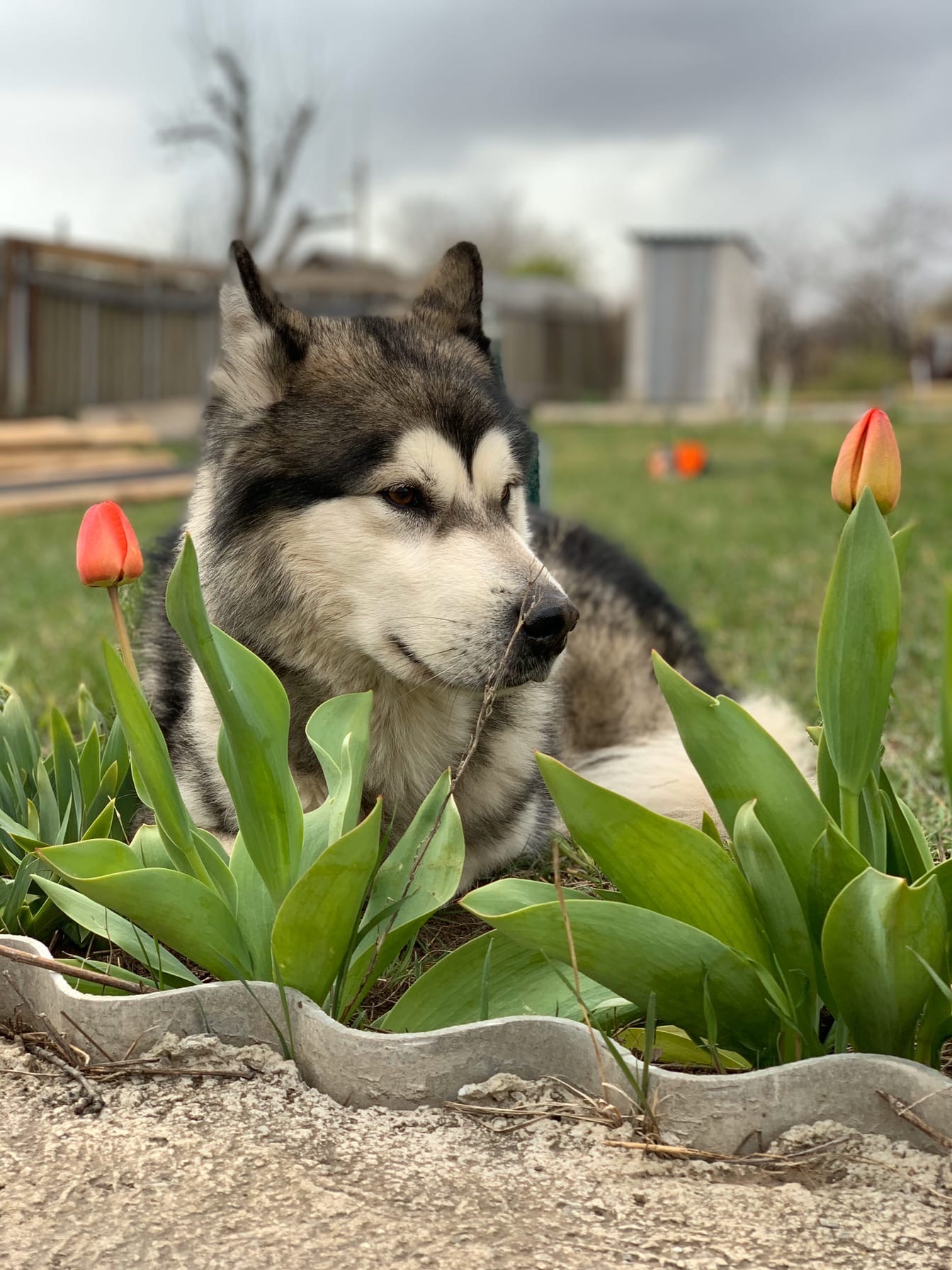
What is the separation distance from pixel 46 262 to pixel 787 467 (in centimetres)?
1146

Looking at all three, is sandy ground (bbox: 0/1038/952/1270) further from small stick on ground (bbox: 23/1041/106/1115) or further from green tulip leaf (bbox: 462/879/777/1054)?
green tulip leaf (bbox: 462/879/777/1054)

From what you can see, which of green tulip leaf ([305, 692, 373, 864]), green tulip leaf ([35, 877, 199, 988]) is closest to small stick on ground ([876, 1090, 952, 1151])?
green tulip leaf ([305, 692, 373, 864])

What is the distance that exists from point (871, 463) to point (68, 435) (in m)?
12.7

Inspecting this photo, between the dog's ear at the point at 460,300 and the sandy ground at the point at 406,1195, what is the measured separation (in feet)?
5.36

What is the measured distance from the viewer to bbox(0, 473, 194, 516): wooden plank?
10.3 metres

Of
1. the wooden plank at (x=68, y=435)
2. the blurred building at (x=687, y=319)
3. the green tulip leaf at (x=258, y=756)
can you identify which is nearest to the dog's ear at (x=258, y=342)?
the green tulip leaf at (x=258, y=756)

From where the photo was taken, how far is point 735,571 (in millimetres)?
6621

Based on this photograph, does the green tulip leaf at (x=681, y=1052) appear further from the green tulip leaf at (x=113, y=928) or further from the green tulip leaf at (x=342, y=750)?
the green tulip leaf at (x=113, y=928)

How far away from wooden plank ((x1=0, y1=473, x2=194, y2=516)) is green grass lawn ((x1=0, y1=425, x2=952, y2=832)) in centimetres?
26

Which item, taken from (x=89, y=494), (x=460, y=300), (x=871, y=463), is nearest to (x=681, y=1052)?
(x=871, y=463)

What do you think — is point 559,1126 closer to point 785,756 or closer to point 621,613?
point 785,756

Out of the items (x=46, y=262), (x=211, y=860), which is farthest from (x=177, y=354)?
(x=211, y=860)

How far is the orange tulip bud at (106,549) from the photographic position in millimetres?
1632

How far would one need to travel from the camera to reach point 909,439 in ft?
52.1
